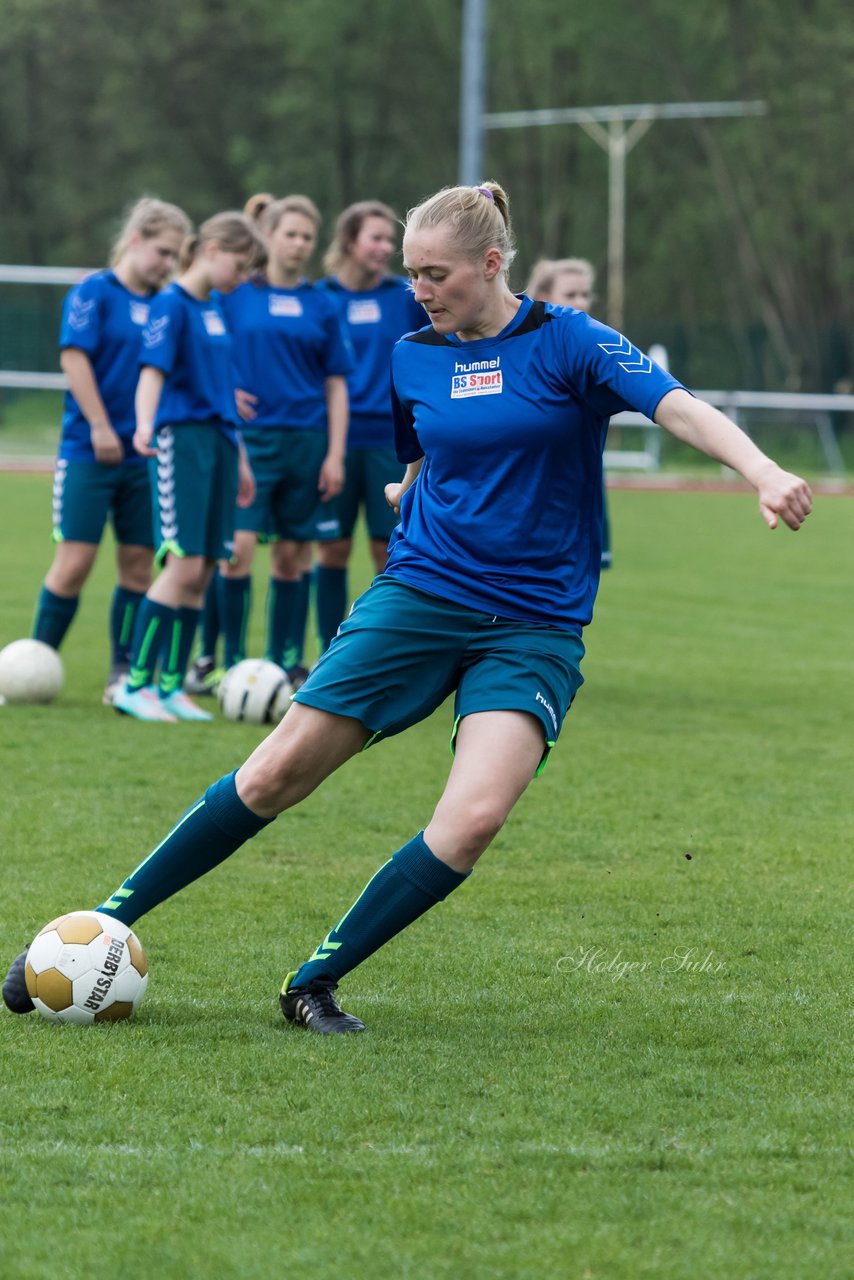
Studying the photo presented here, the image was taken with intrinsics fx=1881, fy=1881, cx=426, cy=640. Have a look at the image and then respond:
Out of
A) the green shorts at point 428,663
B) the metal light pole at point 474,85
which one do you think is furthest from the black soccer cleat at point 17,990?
the metal light pole at point 474,85

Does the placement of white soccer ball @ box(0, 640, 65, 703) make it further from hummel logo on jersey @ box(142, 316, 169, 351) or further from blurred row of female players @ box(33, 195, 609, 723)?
hummel logo on jersey @ box(142, 316, 169, 351)

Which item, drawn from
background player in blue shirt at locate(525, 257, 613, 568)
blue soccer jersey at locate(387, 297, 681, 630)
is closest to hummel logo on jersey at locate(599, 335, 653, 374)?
blue soccer jersey at locate(387, 297, 681, 630)

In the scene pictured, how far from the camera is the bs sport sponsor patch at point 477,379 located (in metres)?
4.31

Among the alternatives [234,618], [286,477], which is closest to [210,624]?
[234,618]

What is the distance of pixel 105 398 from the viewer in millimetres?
8930

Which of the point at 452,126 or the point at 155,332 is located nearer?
the point at 155,332

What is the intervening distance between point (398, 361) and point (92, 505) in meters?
4.65

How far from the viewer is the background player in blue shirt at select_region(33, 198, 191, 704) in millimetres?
8680

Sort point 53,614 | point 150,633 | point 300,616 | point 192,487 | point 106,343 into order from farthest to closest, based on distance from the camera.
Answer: point 300,616 < point 53,614 < point 106,343 < point 150,633 < point 192,487

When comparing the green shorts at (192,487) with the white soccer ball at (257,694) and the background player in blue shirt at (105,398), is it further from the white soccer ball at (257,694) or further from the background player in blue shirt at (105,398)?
the white soccer ball at (257,694)

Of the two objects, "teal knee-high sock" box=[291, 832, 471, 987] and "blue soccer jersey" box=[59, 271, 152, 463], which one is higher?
"blue soccer jersey" box=[59, 271, 152, 463]

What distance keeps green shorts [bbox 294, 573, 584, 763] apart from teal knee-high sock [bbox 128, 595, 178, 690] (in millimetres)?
4274

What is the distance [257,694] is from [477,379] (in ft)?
15.2

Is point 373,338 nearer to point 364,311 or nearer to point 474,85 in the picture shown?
point 364,311
